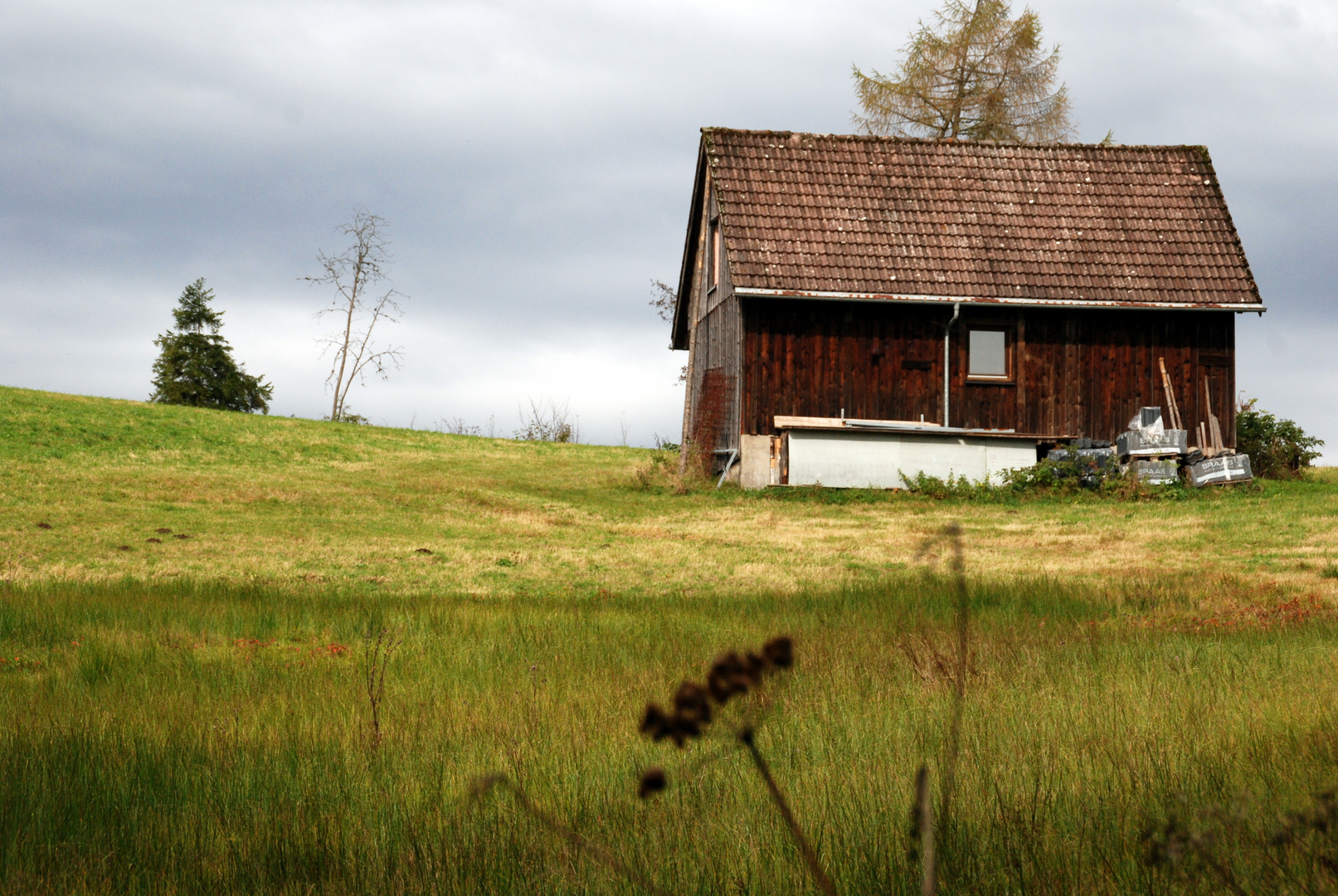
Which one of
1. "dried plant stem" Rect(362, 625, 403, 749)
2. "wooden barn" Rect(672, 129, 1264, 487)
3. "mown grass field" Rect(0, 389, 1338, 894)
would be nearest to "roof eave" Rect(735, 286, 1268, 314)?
"wooden barn" Rect(672, 129, 1264, 487)

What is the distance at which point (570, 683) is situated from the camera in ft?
20.4

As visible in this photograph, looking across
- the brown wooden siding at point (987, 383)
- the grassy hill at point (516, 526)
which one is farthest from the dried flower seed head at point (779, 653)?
the brown wooden siding at point (987, 383)

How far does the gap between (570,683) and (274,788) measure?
2.28m

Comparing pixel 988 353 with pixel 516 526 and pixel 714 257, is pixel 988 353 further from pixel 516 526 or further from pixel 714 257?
pixel 516 526

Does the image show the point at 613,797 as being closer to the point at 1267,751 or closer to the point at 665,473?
the point at 1267,751

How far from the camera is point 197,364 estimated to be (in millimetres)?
48031

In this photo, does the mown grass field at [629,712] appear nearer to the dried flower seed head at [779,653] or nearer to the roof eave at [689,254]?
the dried flower seed head at [779,653]

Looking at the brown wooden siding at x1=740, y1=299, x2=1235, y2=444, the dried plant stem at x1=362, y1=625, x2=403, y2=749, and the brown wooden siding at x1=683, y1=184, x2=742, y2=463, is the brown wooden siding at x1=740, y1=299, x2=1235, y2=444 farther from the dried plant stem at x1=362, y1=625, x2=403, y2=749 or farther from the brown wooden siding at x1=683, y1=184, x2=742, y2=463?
the dried plant stem at x1=362, y1=625, x2=403, y2=749

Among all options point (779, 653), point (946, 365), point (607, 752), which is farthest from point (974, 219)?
point (779, 653)

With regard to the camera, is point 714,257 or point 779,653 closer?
point 779,653

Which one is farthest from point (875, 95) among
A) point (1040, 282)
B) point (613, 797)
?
point (613, 797)

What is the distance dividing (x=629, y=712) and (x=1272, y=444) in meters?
25.5

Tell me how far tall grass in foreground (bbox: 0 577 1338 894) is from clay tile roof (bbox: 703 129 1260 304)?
16.2m

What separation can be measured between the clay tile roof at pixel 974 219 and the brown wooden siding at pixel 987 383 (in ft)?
2.52
